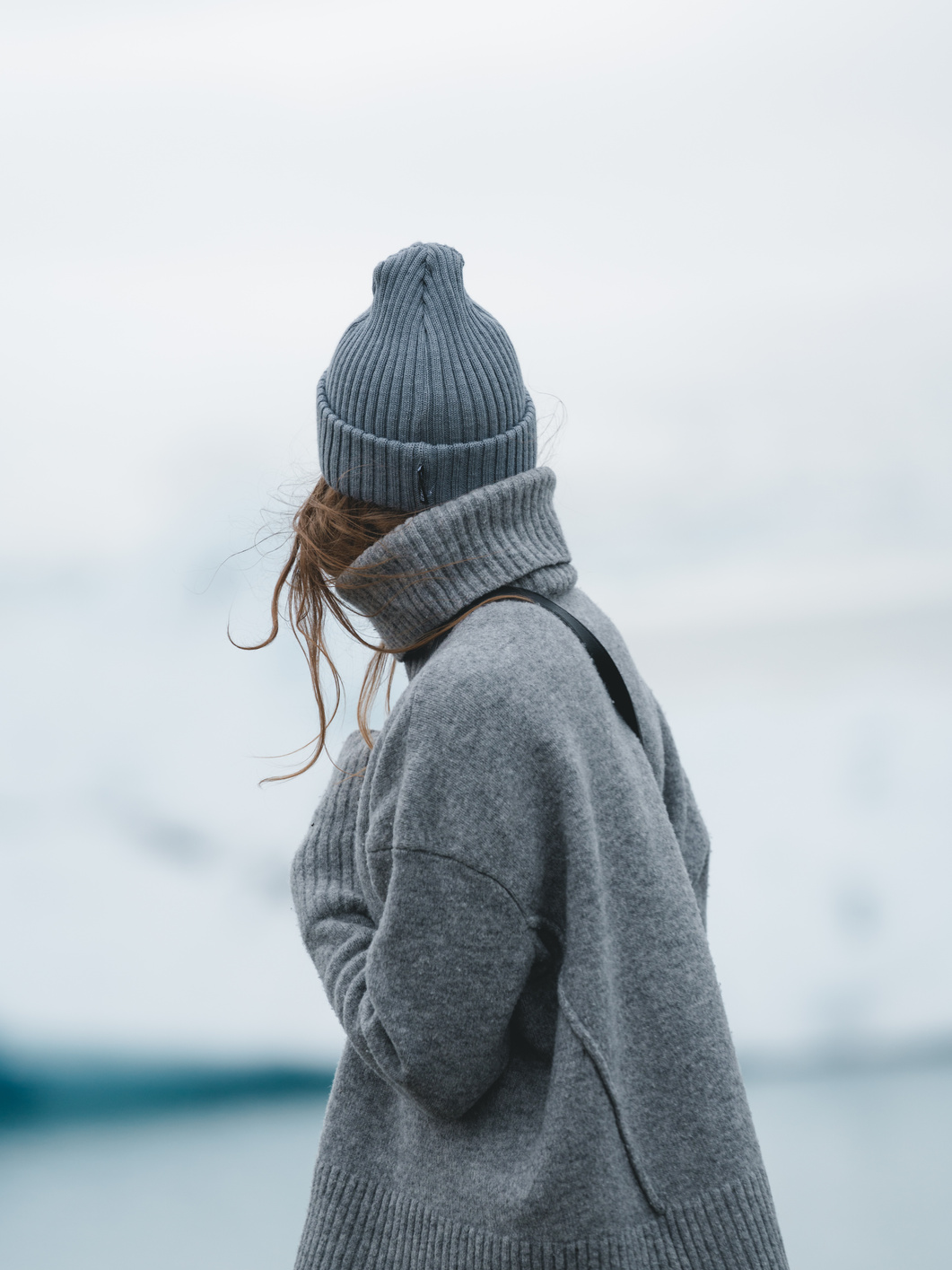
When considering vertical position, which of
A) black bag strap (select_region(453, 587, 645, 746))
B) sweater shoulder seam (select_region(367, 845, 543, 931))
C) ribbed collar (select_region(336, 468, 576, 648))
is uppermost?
ribbed collar (select_region(336, 468, 576, 648))

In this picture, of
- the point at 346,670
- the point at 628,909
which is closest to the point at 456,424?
the point at 628,909

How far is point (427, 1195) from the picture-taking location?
0.76 meters

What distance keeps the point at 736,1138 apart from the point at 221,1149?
144 cm

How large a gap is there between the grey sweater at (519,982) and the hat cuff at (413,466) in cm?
3

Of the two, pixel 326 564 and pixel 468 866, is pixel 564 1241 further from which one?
pixel 326 564

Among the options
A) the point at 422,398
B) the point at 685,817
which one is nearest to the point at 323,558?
the point at 422,398

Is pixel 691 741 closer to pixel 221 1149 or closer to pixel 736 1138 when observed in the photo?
pixel 221 1149

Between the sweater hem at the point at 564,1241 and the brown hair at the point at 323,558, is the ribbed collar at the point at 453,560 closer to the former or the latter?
the brown hair at the point at 323,558

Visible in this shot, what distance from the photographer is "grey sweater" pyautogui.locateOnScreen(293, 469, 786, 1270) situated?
0.70 meters

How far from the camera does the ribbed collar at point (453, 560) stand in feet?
2.56

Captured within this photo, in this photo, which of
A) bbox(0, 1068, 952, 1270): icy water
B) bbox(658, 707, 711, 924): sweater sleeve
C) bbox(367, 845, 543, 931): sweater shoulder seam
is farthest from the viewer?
bbox(0, 1068, 952, 1270): icy water

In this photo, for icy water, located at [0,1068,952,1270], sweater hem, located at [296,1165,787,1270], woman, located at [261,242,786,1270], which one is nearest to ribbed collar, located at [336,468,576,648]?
woman, located at [261,242,786,1270]

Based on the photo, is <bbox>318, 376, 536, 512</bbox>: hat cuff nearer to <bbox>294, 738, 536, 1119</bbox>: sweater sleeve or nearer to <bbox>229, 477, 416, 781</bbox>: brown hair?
<bbox>229, 477, 416, 781</bbox>: brown hair

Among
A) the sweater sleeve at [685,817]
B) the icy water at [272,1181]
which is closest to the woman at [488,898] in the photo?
the sweater sleeve at [685,817]
